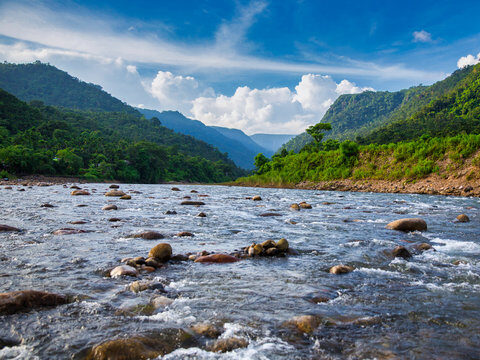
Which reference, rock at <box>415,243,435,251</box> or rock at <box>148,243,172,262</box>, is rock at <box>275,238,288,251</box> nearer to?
rock at <box>148,243,172,262</box>

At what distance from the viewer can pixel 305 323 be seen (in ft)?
12.2

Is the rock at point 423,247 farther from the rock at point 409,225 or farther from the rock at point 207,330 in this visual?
the rock at point 207,330

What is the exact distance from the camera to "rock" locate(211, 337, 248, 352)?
3.19 metres

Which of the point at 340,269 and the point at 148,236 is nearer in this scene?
the point at 340,269

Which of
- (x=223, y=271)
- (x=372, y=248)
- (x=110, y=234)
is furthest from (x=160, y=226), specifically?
(x=372, y=248)

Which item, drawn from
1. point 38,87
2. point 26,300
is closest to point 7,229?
point 26,300

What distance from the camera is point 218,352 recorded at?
3129 millimetres

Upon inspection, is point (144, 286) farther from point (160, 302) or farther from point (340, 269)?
point (340, 269)

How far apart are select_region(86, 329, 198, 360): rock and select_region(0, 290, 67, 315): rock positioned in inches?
62.0

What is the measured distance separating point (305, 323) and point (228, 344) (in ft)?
3.49

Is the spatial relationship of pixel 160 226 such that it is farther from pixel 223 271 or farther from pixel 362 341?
pixel 362 341

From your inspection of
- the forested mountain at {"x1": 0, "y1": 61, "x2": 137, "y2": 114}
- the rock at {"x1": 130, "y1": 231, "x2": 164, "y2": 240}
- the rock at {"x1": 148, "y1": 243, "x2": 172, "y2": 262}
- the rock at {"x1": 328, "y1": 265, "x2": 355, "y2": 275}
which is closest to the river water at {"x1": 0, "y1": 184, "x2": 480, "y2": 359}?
the rock at {"x1": 328, "y1": 265, "x2": 355, "y2": 275}

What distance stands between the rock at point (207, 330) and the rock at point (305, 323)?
2.98 ft

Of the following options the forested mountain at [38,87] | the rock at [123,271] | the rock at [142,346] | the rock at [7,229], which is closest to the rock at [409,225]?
the rock at [123,271]
